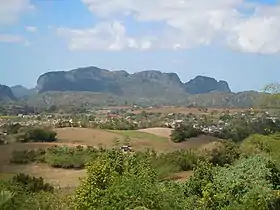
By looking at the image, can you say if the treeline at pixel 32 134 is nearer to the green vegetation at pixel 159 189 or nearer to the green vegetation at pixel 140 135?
the green vegetation at pixel 140 135

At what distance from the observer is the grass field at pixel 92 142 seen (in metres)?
47.1

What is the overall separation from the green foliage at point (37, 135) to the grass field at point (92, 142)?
103cm

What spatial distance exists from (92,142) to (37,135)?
6.38 metres

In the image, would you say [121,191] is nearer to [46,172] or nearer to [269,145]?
[269,145]

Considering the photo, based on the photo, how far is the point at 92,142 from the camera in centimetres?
5788

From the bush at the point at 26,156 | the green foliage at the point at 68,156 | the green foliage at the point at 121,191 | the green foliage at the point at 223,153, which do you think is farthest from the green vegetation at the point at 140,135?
the green foliage at the point at 121,191

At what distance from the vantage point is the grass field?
47094 millimetres

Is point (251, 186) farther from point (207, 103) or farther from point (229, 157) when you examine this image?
point (207, 103)

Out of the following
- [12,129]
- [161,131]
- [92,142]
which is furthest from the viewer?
[161,131]

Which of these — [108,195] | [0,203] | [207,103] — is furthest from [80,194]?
[207,103]

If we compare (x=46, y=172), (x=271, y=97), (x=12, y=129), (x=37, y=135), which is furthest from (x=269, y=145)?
(x=12, y=129)

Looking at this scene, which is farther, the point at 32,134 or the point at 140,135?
the point at 140,135

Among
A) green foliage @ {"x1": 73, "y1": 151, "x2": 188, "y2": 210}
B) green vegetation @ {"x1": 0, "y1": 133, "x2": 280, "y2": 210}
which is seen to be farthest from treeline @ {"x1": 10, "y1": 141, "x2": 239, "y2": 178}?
green foliage @ {"x1": 73, "y1": 151, "x2": 188, "y2": 210}

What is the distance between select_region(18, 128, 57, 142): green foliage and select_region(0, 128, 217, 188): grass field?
3.39 ft
